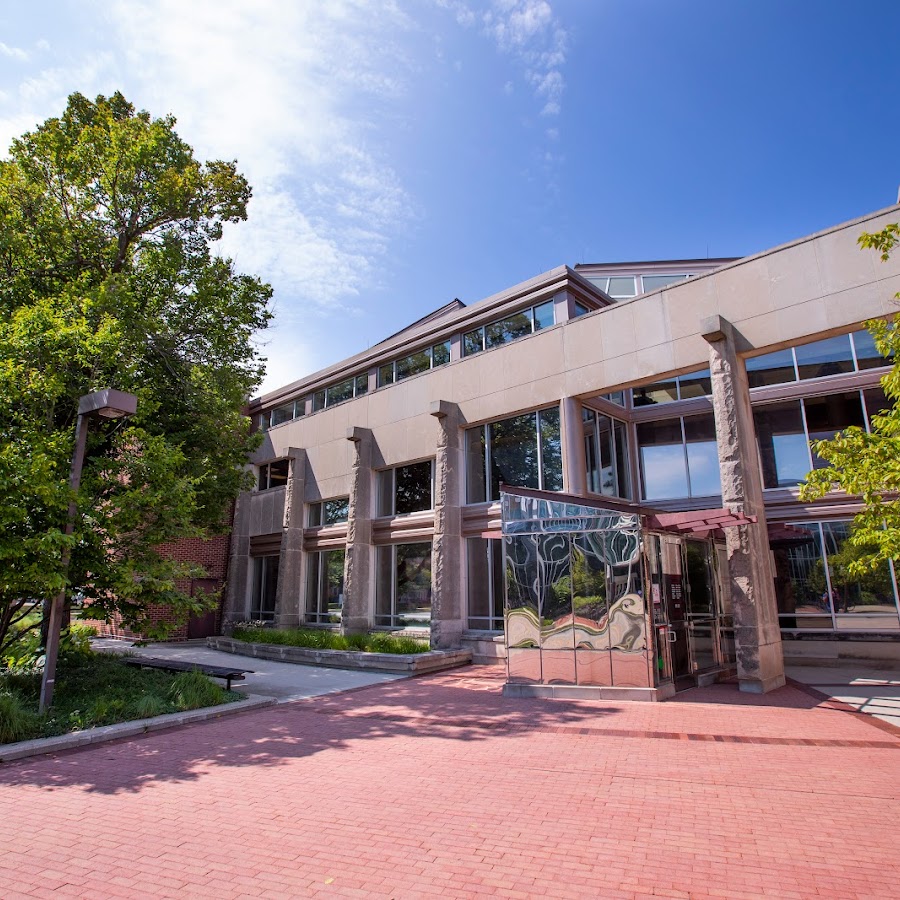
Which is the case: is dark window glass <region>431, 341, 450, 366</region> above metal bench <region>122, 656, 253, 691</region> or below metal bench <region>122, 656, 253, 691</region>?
above

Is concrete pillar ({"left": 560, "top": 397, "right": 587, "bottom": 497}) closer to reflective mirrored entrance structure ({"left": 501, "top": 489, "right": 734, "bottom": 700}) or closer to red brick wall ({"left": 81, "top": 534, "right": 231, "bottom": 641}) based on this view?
reflective mirrored entrance structure ({"left": 501, "top": 489, "right": 734, "bottom": 700})

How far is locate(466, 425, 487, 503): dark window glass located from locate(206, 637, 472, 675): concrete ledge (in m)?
4.26

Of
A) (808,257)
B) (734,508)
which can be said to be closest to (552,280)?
(808,257)

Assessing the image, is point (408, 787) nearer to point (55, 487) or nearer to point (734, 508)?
point (55, 487)

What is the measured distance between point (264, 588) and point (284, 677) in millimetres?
10315

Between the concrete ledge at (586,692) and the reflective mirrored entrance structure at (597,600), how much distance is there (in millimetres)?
17

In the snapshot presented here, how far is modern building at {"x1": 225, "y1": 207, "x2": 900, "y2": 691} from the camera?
11.3 m

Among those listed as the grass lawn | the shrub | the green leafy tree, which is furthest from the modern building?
the shrub

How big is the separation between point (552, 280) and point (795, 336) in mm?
6311

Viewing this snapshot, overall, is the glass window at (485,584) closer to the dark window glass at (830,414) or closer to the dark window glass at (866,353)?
the dark window glass at (830,414)

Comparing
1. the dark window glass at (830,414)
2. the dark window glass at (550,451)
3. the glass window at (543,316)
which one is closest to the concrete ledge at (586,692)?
the dark window glass at (550,451)

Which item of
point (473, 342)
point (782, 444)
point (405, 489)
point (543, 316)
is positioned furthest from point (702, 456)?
point (405, 489)

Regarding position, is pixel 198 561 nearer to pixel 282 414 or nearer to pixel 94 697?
pixel 282 414

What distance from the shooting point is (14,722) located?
8.01 m
